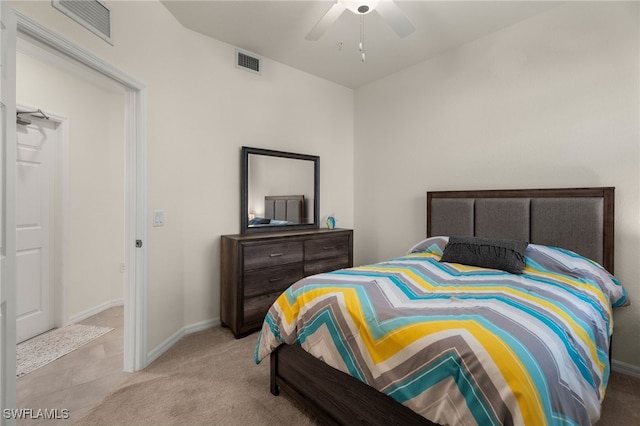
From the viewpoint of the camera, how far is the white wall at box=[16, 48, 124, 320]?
2863 mm

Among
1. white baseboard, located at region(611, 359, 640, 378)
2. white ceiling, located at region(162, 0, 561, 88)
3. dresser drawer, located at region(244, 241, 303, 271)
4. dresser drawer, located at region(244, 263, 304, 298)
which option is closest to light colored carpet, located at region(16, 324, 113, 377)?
dresser drawer, located at region(244, 263, 304, 298)

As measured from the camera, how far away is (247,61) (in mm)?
3186

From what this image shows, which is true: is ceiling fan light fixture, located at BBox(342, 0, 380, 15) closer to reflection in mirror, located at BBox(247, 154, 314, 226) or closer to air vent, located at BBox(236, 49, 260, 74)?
air vent, located at BBox(236, 49, 260, 74)

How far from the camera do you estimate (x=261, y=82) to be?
3.32 metres

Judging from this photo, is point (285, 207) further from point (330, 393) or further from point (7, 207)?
point (7, 207)

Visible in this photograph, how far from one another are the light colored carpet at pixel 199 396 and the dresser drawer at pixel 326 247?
3.67 ft

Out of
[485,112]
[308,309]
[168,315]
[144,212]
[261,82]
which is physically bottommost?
[168,315]

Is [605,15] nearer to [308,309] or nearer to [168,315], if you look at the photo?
[308,309]

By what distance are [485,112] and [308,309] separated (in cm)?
258

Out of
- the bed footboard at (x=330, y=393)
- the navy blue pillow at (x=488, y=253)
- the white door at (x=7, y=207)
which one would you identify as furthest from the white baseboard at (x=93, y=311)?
the navy blue pillow at (x=488, y=253)

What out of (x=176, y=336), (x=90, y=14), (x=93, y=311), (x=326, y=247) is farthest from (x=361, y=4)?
(x=93, y=311)

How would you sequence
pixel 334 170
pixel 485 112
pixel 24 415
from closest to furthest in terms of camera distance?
1. pixel 24 415
2. pixel 485 112
3. pixel 334 170

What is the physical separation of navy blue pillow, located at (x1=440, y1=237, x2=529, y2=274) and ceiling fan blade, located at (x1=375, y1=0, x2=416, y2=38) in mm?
1719

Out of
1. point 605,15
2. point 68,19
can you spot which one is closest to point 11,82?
point 68,19
